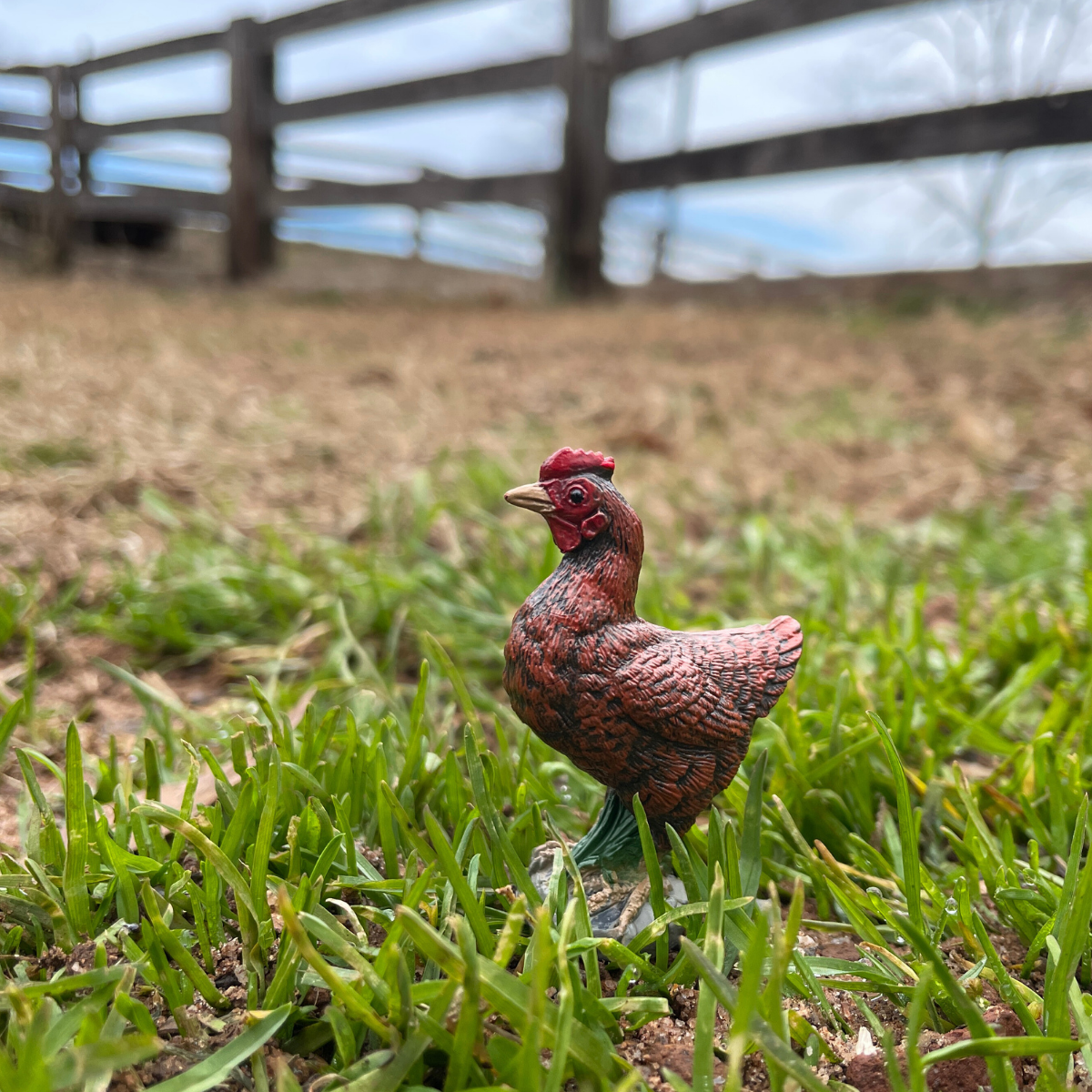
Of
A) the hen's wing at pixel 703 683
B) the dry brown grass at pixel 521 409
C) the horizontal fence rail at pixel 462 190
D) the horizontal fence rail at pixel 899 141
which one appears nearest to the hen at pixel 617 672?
the hen's wing at pixel 703 683

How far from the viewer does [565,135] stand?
278 inches

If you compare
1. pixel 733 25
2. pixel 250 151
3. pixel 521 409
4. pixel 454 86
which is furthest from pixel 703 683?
pixel 250 151

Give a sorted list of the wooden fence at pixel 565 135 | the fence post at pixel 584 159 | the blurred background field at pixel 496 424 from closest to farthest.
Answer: the blurred background field at pixel 496 424
the wooden fence at pixel 565 135
the fence post at pixel 584 159

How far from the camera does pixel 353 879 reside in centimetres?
110

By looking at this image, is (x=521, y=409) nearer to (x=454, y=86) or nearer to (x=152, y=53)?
(x=454, y=86)

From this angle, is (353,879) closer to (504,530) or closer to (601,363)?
(504,530)

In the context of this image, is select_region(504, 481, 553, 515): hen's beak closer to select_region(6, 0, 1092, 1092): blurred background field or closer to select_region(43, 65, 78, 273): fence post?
select_region(6, 0, 1092, 1092): blurred background field

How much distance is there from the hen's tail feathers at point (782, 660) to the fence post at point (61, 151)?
403 inches

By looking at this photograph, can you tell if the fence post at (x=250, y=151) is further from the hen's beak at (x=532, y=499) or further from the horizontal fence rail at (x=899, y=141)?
the hen's beak at (x=532, y=499)

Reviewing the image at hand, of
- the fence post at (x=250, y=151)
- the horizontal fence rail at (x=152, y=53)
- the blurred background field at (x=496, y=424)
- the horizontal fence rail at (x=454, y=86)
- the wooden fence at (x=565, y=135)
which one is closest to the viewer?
the blurred background field at (x=496, y=424)

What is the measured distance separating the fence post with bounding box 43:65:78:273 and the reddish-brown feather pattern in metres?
10.2

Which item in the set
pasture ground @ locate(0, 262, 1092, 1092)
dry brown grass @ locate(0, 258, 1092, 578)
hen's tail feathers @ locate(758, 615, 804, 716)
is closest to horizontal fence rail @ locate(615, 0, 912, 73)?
dry brown grass @ locate(0, 258, 1092, 578)

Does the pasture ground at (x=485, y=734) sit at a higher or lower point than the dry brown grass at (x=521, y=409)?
lower

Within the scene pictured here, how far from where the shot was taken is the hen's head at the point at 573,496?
110 centimetres
